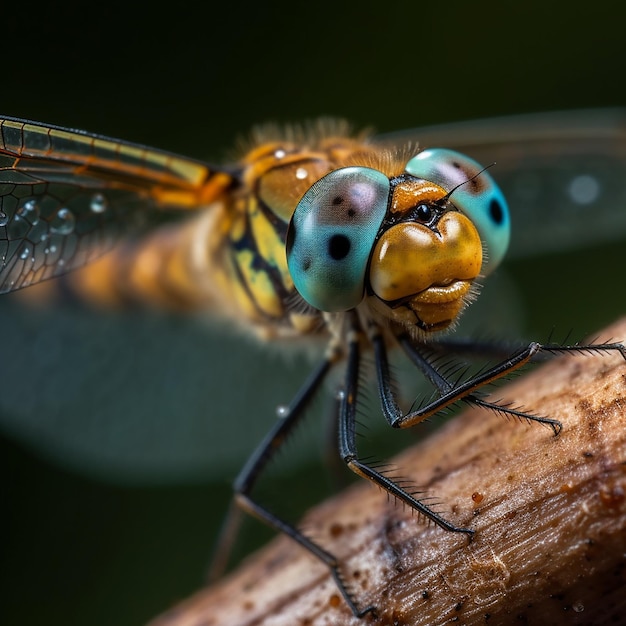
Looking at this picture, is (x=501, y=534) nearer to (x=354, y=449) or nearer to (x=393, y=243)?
(x=354, y=449)

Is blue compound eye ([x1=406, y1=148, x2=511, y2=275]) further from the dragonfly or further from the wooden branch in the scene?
the wooden branch

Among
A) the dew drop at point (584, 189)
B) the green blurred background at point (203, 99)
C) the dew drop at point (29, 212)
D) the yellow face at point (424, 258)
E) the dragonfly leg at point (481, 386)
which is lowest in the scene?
the dragonfly leg at point (481, 386)

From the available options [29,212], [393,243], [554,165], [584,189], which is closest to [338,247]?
[393,243]

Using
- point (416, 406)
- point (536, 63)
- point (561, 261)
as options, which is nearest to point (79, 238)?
point (416, 406)

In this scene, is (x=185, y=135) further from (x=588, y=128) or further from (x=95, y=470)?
(x=588, y=128)

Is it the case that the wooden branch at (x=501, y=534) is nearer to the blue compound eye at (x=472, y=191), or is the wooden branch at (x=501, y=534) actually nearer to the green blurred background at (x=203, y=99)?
the blue compound eye at (x=472, y=191)

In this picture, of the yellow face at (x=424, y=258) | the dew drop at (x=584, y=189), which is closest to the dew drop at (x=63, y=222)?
the yellow face at (x=424, y=258)
